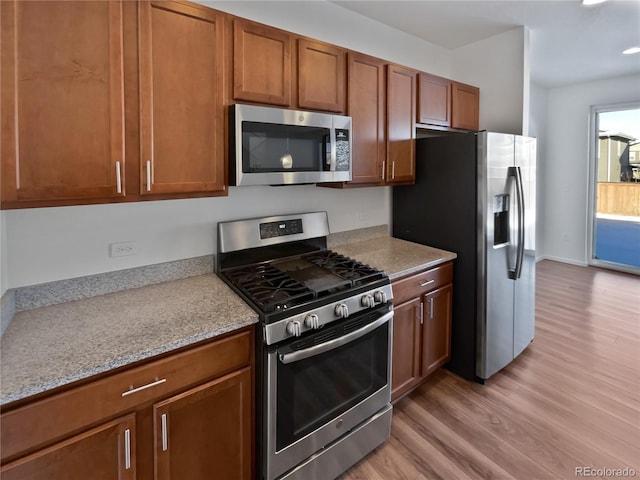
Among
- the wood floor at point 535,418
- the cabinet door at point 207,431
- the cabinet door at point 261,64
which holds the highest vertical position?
the cabinet door at point 261,64

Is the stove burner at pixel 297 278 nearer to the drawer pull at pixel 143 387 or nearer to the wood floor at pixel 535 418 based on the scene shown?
the drawer pull at pixel 143 387

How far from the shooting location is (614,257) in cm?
527

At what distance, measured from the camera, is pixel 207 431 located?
1431mm

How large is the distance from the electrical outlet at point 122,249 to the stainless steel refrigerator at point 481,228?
2.03 m

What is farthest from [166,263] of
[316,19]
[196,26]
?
[316,19]

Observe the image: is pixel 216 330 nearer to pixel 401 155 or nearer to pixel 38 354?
pixel 38 354


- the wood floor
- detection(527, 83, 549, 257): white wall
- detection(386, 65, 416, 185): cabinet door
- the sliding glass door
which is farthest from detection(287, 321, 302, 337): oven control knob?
the sliding glass door

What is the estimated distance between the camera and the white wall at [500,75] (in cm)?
299

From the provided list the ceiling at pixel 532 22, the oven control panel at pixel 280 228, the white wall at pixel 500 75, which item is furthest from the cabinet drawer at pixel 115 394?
the white wall at pixel 500 75

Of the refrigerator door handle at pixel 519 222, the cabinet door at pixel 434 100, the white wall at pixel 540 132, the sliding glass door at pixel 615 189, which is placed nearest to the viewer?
the refrigerator door handle at pixel 519 222

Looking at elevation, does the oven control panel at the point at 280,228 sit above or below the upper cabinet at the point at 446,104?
below

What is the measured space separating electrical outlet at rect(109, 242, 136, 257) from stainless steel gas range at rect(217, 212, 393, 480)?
444mm

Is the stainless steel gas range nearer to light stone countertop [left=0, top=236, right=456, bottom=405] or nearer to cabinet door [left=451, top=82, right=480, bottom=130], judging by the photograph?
light stone countertop [left=0, top=236, right=456, bottom=405]

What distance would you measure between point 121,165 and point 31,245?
562mm
